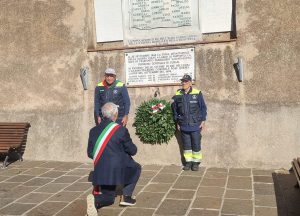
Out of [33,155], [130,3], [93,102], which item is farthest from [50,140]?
[130,3]

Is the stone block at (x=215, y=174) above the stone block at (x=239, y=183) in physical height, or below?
below

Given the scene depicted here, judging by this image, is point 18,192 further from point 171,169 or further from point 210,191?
point 210,191

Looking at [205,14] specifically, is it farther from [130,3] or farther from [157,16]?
[130,3]

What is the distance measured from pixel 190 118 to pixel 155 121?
2.37 feet

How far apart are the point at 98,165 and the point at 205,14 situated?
390 centimetres

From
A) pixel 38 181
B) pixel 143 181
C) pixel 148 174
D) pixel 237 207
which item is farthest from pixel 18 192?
pixel 237 207

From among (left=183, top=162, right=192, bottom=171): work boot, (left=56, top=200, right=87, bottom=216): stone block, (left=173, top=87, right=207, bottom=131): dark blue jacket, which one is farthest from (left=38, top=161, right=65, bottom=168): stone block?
(left=173, top=87, right=207, bottom=131): dark blue jacket

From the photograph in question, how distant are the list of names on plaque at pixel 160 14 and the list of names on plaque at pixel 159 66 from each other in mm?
585

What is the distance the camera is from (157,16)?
715cm

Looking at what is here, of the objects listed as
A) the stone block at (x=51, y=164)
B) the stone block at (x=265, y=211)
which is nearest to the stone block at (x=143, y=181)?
the stone block at (x=265, y=211)

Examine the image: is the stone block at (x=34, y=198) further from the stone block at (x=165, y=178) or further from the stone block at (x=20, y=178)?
the stone block at (x=165, y=178)

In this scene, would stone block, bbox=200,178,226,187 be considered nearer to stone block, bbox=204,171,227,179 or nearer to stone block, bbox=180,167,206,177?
stone block, bbox=204,171,227,179

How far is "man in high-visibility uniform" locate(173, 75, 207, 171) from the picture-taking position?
6496 millimetres

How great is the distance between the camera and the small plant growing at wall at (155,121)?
6.80 metres
